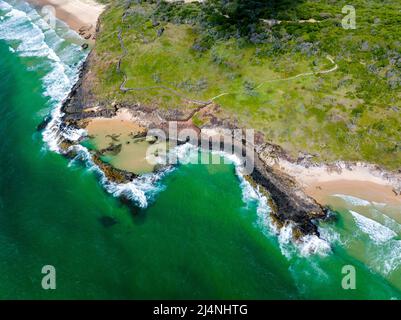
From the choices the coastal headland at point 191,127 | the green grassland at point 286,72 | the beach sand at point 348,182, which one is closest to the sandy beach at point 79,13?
the green grassland at point 286,72

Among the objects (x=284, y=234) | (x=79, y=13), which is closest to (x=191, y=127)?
(x=284, y=234)

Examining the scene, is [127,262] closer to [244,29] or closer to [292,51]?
[292,51]

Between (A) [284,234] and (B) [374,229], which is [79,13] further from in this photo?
(B) [374,229]

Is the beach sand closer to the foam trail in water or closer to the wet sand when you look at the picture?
the foam trail in water
